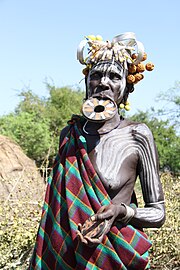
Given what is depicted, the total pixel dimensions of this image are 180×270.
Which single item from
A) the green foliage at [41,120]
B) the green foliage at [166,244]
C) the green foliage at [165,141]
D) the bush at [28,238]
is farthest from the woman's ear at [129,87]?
the green foliage at [165,141]

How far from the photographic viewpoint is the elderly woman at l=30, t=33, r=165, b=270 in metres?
2.37

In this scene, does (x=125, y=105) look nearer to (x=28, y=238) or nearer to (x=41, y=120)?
(x=28, y=238)

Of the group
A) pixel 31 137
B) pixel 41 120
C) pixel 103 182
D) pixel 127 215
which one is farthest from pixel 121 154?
pixel 41 120

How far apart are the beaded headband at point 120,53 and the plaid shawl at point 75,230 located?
43 centimetres

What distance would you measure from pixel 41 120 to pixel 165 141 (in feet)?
20.6

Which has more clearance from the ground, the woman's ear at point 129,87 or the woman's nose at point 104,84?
the woman's nose at point 104,84

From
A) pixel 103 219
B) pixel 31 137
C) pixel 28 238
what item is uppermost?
pixel 103 219

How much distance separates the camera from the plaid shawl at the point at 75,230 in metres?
2.37

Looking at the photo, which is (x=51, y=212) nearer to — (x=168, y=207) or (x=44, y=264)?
(x=44, y=264)

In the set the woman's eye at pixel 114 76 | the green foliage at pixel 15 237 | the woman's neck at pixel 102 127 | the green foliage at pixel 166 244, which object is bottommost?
the green foliage at pixel 166 244

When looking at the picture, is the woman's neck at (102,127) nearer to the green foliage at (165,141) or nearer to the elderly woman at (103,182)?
the elderly woman at (103,182)

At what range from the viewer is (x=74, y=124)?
269 centimetres

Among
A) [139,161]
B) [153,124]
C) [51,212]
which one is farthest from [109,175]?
[153,124]

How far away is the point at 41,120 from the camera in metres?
17.7
